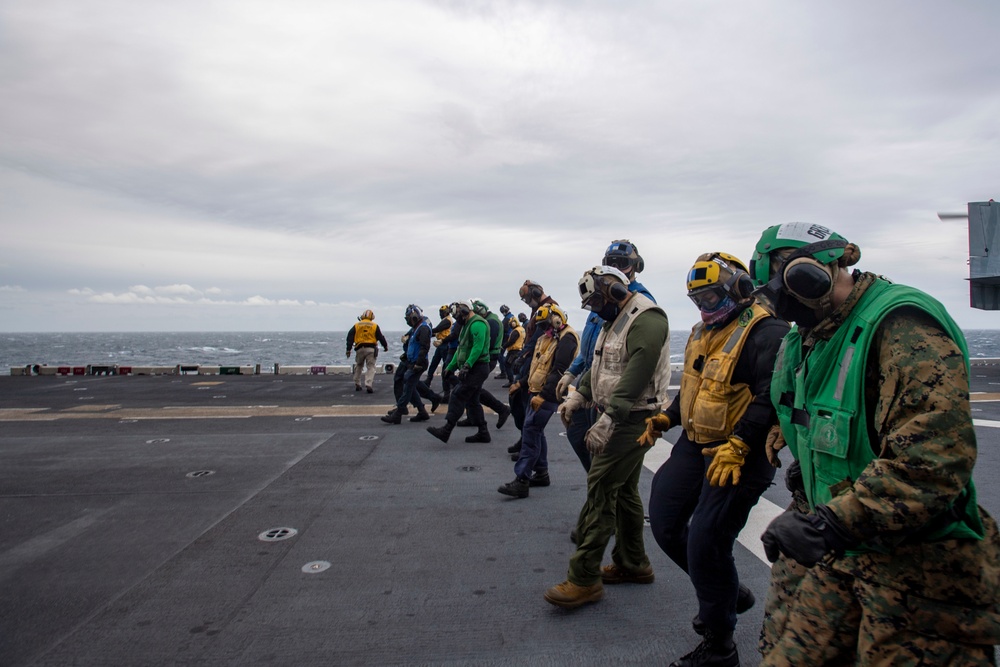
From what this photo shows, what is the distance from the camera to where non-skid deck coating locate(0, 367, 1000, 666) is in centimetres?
310

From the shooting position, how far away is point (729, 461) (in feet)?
8.82

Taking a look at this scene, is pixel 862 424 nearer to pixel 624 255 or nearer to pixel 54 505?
pixel 624 255

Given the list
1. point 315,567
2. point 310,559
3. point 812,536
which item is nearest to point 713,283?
Result: point 812,536

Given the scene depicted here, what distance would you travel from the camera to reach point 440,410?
38.6 ft

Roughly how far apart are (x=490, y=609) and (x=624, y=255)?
2.54 meters

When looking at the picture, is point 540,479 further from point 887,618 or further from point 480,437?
point 887,618

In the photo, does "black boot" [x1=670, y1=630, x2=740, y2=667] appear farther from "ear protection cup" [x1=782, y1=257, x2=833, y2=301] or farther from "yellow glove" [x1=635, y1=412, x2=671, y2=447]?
"ear protection cup" [x1=782, y1=257, x2=833, y2=301]

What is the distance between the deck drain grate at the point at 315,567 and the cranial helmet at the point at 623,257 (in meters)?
2.81

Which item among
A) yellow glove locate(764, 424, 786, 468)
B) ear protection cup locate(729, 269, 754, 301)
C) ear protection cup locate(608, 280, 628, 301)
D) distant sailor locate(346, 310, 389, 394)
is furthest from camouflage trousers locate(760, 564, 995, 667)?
distant sailor locate(346, 310, 389, 394)

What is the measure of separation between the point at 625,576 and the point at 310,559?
6.89ft

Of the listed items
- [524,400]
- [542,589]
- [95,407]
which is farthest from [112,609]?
[95,407]

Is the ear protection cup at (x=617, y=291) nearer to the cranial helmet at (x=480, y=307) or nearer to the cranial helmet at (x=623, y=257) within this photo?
the cranial helmet at (x=623, y=257)

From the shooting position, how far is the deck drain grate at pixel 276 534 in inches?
181

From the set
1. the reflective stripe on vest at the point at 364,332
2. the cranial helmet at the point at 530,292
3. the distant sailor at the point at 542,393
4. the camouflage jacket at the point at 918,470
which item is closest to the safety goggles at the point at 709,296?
the camouflage jacket at the point at 918,470
